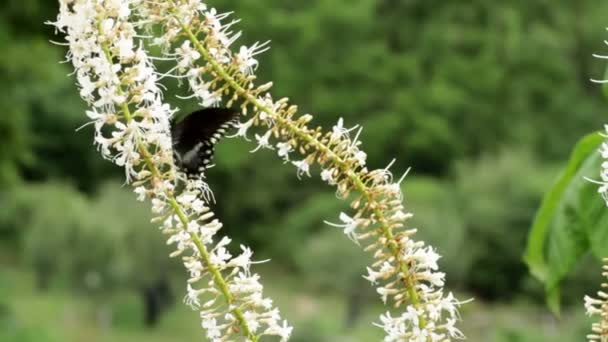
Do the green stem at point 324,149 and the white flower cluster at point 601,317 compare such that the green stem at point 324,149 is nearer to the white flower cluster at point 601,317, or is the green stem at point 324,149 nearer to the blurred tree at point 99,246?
the white flower cluster at point 601,317

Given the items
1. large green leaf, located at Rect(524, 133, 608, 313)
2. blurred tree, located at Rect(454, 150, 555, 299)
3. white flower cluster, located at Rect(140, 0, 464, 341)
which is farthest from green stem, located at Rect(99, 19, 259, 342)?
blurred tree, located at Rect(454, 150, 555, 299)

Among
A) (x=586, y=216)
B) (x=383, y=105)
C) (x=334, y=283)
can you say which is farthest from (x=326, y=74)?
(x=586, y=216)

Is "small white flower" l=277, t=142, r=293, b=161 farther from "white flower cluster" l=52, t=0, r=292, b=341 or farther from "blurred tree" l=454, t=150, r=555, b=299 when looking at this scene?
"blurred tree" l=454, t=150, r=555, b=299

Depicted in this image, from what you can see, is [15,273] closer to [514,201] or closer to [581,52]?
[514,201]

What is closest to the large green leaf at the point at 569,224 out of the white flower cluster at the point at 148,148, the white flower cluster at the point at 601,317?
the white flower cluster at the point at 601,317

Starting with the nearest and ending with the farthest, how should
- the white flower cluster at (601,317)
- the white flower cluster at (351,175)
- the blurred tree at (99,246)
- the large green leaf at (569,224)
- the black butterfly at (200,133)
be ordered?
the white flower cluster at (601,317) → the white flower cluster at (351,175) → the black butterfly at (200,133) → the large green leaf at (569,224) → the blurred tree at (99,246)

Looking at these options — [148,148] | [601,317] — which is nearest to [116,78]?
[148,148]
